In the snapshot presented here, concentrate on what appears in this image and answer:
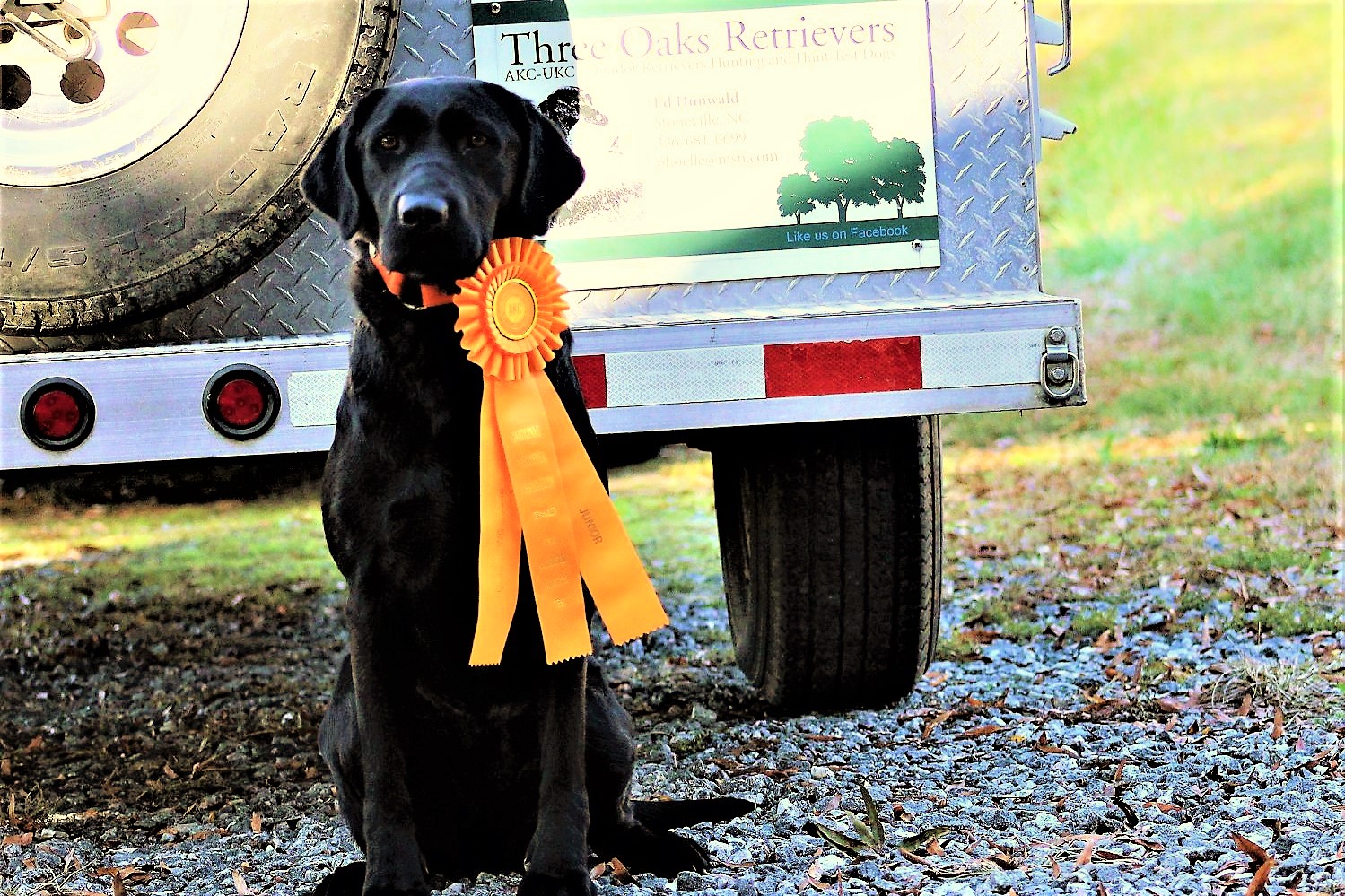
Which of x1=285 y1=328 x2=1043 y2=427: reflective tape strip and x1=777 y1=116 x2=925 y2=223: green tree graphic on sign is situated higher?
x1=777 y1=116 x2=925 y2=223: green tree graphic on sign

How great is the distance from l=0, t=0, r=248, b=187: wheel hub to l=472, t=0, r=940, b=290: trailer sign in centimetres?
55

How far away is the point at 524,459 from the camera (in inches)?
Answer: 92.8

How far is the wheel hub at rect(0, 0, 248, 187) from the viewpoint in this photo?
2961mm

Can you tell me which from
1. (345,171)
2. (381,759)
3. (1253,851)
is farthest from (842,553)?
(345,171)

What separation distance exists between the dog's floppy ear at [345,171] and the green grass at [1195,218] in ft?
23.3

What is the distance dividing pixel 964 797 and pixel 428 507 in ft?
4.46

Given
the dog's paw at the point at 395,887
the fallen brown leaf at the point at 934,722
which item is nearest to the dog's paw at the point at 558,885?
the dog's paw at the point at 395,887

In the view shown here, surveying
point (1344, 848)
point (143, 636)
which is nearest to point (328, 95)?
point (1344, 848)

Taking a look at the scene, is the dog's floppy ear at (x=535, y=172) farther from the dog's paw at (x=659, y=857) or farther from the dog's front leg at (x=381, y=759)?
the dog's paw at (x=659, y=857)

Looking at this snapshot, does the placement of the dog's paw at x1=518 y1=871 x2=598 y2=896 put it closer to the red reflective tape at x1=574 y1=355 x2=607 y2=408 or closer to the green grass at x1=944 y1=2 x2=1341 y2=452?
the red reflective tape at x1=574 y1=355 x2=607 y2=408

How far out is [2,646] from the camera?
5293 mm

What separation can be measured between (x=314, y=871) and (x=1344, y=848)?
6.08ft

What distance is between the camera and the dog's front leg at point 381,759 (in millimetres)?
2367

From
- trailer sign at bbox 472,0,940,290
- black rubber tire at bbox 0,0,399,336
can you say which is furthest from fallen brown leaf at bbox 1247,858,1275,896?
black rubber tire at bbox 0,0,399,336
